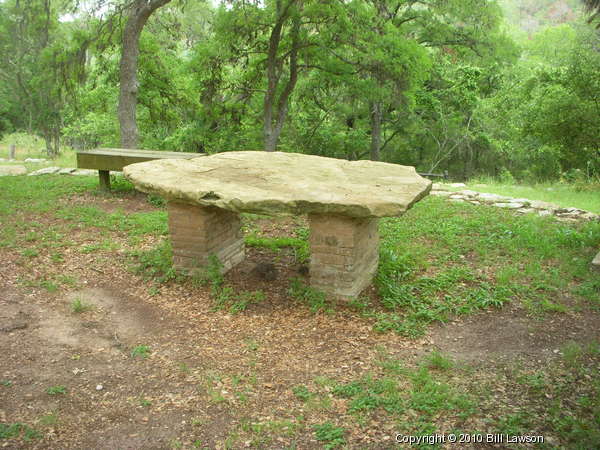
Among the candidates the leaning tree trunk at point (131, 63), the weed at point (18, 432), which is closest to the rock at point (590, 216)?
the weed at point (18, 432)

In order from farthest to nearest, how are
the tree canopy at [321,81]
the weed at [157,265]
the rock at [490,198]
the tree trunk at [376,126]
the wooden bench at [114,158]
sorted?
the tree trunk at [376,126], the tree canopy at [321,81], the rock at [490,198], the wooden bench at [114,158], the weed at [157,265]

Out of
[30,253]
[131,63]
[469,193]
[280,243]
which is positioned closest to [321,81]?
[131,63]

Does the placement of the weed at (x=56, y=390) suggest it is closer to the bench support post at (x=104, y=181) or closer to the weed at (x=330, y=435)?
the weed at (x=330, y=435)

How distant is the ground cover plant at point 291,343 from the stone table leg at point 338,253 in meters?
0.17

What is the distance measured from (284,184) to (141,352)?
179 cm

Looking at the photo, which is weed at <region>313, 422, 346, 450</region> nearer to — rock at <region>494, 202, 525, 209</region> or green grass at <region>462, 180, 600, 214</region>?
rock at <region>494, 202, 525, 209</region>

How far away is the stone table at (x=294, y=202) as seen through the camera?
3850mm

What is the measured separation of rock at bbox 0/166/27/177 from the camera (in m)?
9.28

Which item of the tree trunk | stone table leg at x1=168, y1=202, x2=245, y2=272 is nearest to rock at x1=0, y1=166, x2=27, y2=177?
stone table leg at x1=168, y1=202, x2=245, y2=272

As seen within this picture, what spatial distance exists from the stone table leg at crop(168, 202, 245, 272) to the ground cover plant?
7.3 inches

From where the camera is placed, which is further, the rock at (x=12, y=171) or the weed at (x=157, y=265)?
the rock at (x=12, y=171)

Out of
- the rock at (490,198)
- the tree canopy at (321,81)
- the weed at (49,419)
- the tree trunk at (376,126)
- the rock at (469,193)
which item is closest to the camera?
the weed at (49,419)

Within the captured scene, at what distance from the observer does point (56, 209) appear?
686 centimetres

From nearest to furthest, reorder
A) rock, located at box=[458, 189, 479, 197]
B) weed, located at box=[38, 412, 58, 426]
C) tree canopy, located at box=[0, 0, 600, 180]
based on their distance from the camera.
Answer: weed, located at box=[38, 412, 58, 426]
rock, located at box=[458, 189, 479, 197]
tree canopy, located at box=[0, 0, 600, 180]
